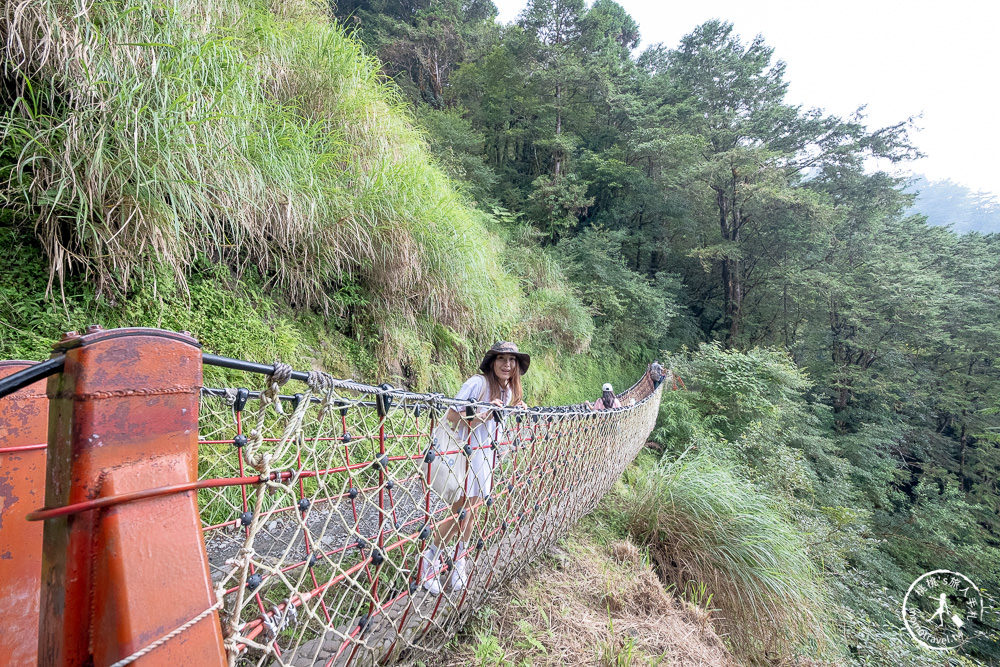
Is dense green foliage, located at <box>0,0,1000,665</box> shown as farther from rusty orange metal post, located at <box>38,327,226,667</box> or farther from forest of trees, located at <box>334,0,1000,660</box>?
rusty orange metal post, located at <box>38,327,226,667</box>

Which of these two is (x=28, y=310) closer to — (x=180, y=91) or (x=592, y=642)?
(x=180, y=91)

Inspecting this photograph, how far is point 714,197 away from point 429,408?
37.4ft

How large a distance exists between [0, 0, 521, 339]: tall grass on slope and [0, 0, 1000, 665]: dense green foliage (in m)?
0.01

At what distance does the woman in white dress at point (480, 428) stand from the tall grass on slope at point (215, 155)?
125 cm

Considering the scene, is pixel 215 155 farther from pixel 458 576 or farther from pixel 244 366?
pixel 458 576

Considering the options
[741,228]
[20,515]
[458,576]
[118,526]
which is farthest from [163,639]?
[741,228]

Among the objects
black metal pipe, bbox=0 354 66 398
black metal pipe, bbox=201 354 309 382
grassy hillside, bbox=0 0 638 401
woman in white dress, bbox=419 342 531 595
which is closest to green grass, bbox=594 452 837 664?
woman in white dress, bbox=419 342 531 595

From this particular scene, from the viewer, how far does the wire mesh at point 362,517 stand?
2.04ft

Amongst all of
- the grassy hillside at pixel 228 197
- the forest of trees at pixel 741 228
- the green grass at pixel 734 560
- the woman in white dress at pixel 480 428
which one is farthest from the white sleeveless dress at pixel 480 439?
the forest of trees at pixel 741 228

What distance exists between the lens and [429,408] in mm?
966

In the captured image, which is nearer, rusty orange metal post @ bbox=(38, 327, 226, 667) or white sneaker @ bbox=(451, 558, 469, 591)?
rusty orange metal post @ bbox=(38, 327, 226, 667)

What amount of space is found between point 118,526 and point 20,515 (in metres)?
0.54

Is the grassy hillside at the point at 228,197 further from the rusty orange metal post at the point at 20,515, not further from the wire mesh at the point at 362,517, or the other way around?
the rusty orange metal post at the point at 20,515

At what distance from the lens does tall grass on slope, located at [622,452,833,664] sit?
1.92 metres
